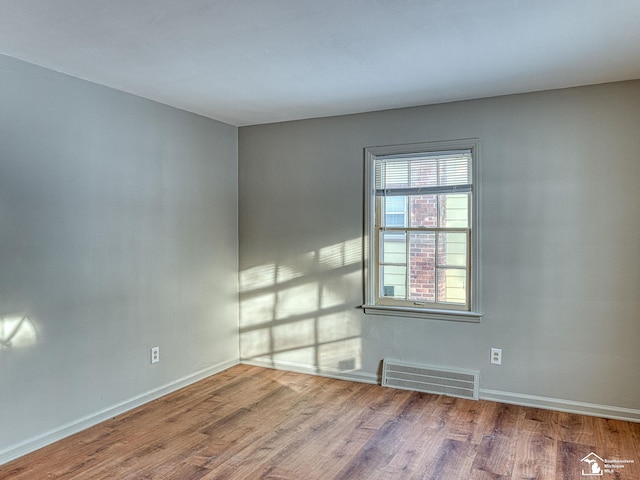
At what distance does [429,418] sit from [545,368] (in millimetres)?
972

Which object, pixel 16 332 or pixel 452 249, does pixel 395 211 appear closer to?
pixel 452 249

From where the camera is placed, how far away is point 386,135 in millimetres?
4062

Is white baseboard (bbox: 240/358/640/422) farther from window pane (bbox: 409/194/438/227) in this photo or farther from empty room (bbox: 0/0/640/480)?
window pane (bbox: 409/194/438/227)

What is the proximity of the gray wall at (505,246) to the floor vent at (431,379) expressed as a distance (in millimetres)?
73

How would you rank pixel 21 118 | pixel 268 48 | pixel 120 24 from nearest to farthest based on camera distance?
pixel 120 24
pixel 268 48
pixel 21 118

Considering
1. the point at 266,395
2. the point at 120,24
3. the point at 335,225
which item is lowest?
the point at 266,395

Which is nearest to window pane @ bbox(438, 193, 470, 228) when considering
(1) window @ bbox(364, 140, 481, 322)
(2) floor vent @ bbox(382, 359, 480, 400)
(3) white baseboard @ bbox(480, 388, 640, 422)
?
(1) window @ bbox(364, 140, 481, 322)

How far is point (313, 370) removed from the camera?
4.40 meters

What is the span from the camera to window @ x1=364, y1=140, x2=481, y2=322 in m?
3.79

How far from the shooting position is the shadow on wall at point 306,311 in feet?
13.9

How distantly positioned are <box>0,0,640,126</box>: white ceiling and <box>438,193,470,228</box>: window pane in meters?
0.79

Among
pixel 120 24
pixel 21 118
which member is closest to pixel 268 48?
pixel 120 24

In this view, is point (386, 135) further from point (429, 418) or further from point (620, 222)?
point (429, 418)

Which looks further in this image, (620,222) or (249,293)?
(249,293)
